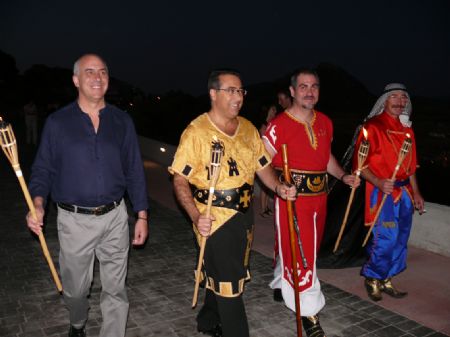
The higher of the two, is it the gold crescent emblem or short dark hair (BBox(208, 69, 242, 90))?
short dark hair (BBox(208, 69, 242, 90))

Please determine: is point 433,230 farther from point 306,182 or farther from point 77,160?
point 77,160

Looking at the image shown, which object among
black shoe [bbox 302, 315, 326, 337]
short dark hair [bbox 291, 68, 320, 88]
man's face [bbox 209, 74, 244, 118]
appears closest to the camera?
man's face [bbox 209, 74, 244, 118]

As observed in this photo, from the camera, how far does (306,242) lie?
4.20 metres

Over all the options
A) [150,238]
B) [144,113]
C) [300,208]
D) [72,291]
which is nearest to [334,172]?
[300,208]

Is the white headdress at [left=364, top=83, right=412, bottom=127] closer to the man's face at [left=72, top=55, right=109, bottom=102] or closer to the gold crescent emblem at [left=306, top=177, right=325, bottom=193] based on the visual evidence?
the gold crescent emblem at [left=306, top=177, right=325, bottom=193]

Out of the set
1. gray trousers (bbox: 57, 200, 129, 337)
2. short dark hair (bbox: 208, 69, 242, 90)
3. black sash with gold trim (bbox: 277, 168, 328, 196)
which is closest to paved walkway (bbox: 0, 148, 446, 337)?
gray trousers (bbox: 57, 200, 129, 337)

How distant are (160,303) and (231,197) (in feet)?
6.58

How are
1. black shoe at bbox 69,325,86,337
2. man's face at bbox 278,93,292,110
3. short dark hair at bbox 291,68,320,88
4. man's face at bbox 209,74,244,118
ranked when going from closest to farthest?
man's face at bbox 209,74,244,118
black shoe at bbox 69,325,86,337
short dark hair at bbox 291,68,320,88
man's face at bbox 278,93,292,110

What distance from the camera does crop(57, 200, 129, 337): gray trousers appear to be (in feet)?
11.5

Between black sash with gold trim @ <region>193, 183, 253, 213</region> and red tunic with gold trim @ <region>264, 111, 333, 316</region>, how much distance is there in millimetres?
840

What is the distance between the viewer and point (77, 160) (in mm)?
3402

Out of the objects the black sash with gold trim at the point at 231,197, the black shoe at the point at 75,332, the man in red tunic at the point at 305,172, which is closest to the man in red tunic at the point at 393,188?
the man in red tunic at the point at 305,172

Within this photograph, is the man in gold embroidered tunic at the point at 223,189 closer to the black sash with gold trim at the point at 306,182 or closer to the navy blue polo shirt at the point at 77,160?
the navy blue polo shirt at the point at 77,160

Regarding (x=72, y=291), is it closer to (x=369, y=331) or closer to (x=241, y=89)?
(x=241, y=89)
